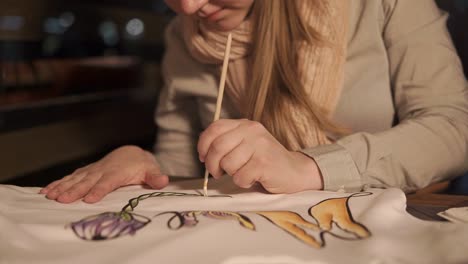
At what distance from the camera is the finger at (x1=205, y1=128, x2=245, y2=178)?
54cm

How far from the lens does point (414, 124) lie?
69 centimetres

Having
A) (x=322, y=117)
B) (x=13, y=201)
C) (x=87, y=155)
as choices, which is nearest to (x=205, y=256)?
(x=13, y=201)

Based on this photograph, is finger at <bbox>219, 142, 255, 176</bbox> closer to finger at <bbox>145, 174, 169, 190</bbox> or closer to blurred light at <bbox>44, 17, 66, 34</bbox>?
finger at <bbox>145, 174, 169, 190</bbox>

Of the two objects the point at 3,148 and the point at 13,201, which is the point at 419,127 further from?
the point at 3,148

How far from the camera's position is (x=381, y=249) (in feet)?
1.38

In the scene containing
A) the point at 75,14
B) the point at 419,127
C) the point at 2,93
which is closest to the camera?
the point at 419,127

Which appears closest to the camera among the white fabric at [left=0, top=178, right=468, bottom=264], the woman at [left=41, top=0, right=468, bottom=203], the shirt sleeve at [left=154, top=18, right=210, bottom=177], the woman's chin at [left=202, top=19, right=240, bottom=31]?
the white fabric at [left=0, top=178, right=468, bottom=264]

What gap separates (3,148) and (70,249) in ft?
2.24

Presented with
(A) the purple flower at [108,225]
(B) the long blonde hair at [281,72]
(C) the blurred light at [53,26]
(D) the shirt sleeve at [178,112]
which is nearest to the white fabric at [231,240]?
(A) the purple flower at [108,225]

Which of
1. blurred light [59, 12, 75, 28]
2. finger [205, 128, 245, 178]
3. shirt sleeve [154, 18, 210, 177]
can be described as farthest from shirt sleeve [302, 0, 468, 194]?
blurred light [59, 12, 75, 28]

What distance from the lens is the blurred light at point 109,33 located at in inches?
63.9

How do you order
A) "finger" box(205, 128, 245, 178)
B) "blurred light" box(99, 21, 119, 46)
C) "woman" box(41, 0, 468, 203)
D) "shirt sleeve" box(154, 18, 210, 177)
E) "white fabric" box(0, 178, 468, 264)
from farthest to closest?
1. "blurred light" box(99, 21, 119, 46)
2. "shirt sleeve" box(154, 18, 210, 177)
3. "woman" box(41, 0, 468, 203)
4. "finger" box(205, 128, 245, 178)
5. "white fabric" box(0, 178, 468, 264)

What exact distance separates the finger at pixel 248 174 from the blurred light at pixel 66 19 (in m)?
1.02

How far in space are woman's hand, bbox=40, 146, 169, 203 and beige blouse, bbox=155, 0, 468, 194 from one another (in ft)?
0.62
